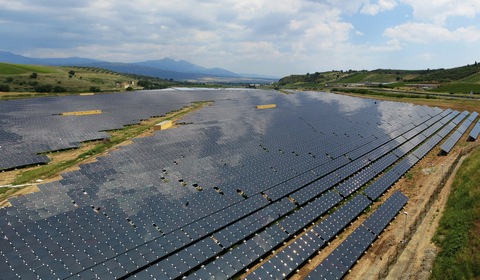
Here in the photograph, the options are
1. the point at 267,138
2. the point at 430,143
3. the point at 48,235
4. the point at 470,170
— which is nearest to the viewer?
the point at 48,235

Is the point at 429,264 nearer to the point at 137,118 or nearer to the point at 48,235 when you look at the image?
the point at 48,235

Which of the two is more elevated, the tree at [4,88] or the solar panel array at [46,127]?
the tree at [4,88]

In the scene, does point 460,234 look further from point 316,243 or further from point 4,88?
point 4,88

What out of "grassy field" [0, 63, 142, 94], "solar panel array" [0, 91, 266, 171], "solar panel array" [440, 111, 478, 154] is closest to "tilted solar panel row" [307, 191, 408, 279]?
"solar panel array" [440, 111, 478, 154]

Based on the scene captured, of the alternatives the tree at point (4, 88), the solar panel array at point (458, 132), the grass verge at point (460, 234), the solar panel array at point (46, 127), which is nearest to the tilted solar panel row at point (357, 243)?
the grass verge at point (460, 234)

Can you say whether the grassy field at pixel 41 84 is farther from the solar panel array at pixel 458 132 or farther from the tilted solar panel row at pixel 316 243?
the solar panel array at pixel 458 132

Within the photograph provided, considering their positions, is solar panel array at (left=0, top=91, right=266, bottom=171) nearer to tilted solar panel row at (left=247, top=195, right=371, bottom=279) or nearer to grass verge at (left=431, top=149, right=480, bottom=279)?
tilted solar panel row at (left=247, top=195, right=371, bottom=279)

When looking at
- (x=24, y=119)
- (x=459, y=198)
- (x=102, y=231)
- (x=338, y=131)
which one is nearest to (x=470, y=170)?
(x=459, y=198)
